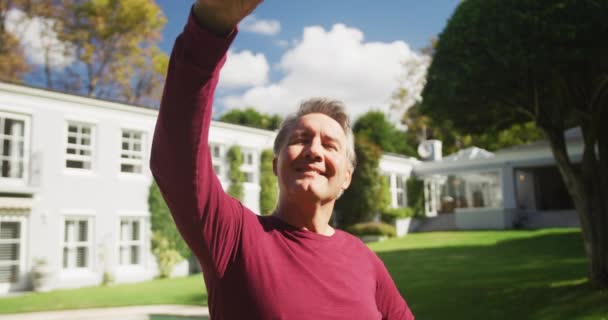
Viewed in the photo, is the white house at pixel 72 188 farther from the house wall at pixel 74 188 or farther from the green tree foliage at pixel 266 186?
the green tree foliage at pixel 266 186

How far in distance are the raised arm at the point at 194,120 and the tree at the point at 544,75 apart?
7.10 m

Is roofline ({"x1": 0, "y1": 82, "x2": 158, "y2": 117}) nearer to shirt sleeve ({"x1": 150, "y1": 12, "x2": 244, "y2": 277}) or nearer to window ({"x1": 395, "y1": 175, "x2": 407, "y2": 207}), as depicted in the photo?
shirt sleeve ({"x1": 150, "y1": 12, "x2": 244, "y2": 277})

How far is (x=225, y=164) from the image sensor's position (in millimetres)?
19062

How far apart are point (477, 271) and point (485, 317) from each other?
4600 millimetres

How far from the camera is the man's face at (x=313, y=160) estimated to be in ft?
5.03

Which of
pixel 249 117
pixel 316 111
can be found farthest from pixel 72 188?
pixel 249 117

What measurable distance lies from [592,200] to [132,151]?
1375cm

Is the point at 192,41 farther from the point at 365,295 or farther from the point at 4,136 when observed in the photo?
the point at 4,136

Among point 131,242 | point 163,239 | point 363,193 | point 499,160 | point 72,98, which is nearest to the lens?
point 72,98

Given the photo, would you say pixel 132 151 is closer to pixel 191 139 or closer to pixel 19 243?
pixel 19 243

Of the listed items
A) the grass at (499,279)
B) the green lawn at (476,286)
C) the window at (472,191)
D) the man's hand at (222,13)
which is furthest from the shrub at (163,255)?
the window at (472,191)

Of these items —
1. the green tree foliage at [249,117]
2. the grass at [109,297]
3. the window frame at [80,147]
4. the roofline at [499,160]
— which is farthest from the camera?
the green tree foliage at [249,117]

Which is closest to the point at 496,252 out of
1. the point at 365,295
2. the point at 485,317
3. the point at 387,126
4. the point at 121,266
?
the point at 485,317

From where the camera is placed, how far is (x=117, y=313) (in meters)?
8.68
